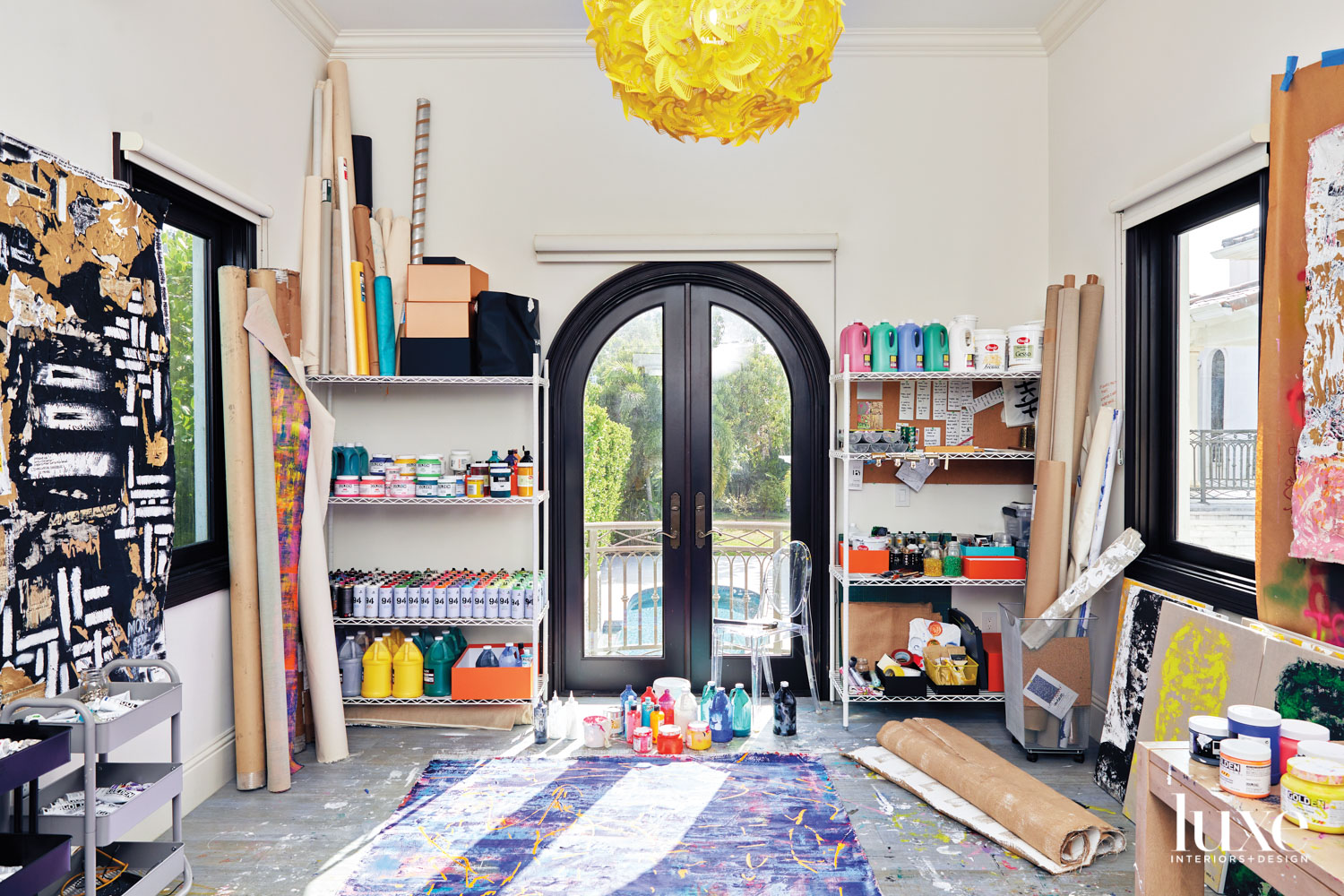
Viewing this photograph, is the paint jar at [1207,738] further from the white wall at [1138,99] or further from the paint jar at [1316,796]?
the white wall at [1138,99]

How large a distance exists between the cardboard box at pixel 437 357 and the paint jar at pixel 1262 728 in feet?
10.4

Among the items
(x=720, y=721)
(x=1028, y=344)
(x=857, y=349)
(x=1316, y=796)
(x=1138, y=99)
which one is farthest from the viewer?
(x=857, y=349)

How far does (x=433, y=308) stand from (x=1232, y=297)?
3.31m

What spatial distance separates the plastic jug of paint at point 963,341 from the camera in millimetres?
3865

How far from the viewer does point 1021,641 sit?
346 cm

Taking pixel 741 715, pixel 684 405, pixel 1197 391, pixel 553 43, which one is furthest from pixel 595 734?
pixel 553 43

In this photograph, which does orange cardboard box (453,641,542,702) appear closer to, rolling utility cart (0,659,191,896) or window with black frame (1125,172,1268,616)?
rolling utility cart (0,659,191,896)

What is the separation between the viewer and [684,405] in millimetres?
4305

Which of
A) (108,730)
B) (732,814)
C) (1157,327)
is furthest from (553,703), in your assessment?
(1157,327)

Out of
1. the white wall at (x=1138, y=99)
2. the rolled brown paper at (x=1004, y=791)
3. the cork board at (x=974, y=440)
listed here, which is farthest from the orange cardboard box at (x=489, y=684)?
the white wall at (x=1138, y=99)

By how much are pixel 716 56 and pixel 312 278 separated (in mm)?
2675

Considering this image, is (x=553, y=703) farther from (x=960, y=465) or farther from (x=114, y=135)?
(x=114, y=135)

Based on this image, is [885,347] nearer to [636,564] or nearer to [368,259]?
[636,564]

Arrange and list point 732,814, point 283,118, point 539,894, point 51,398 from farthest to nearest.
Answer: point 283,118
point 732,814
point 539,894
point 51,398
